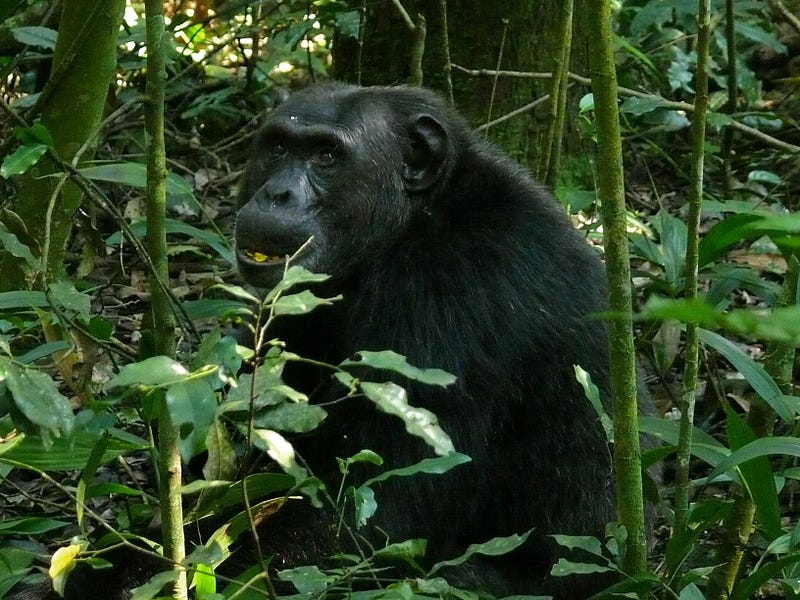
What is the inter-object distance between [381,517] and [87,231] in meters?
1.73

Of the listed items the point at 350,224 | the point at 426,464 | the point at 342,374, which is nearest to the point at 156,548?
the point at 426,464

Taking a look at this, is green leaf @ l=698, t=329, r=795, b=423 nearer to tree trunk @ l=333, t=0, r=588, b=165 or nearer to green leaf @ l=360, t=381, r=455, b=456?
green leaf @ l=360, t=381, r=455, b=456

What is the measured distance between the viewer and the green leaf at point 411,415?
2.71 m

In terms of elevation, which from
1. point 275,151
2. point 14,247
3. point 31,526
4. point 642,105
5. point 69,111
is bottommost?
point 31,526

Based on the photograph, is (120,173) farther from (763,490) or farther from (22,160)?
(763,490)

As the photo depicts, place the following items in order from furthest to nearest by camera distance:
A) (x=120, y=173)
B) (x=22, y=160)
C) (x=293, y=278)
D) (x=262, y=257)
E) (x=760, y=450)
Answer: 1. (x=262, y=257)
2. (x=120, y=173)
3. (x=22, y=160)
4. (x=760, y=450)
5. (x=293, y=278)

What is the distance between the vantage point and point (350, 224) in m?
5.70

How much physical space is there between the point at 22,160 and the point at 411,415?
197 centimetres

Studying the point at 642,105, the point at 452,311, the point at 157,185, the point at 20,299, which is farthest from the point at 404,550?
the point at 642,105

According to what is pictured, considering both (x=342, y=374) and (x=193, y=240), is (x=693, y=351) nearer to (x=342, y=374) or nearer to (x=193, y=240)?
(x=342, y=374)

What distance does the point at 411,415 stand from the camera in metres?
2.77

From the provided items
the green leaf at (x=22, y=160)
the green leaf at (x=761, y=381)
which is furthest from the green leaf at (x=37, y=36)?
the green leaf at (x=761, y=381)

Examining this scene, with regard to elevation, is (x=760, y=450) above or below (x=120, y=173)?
below

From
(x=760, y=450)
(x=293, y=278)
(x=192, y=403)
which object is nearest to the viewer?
(x=192, y=403)
